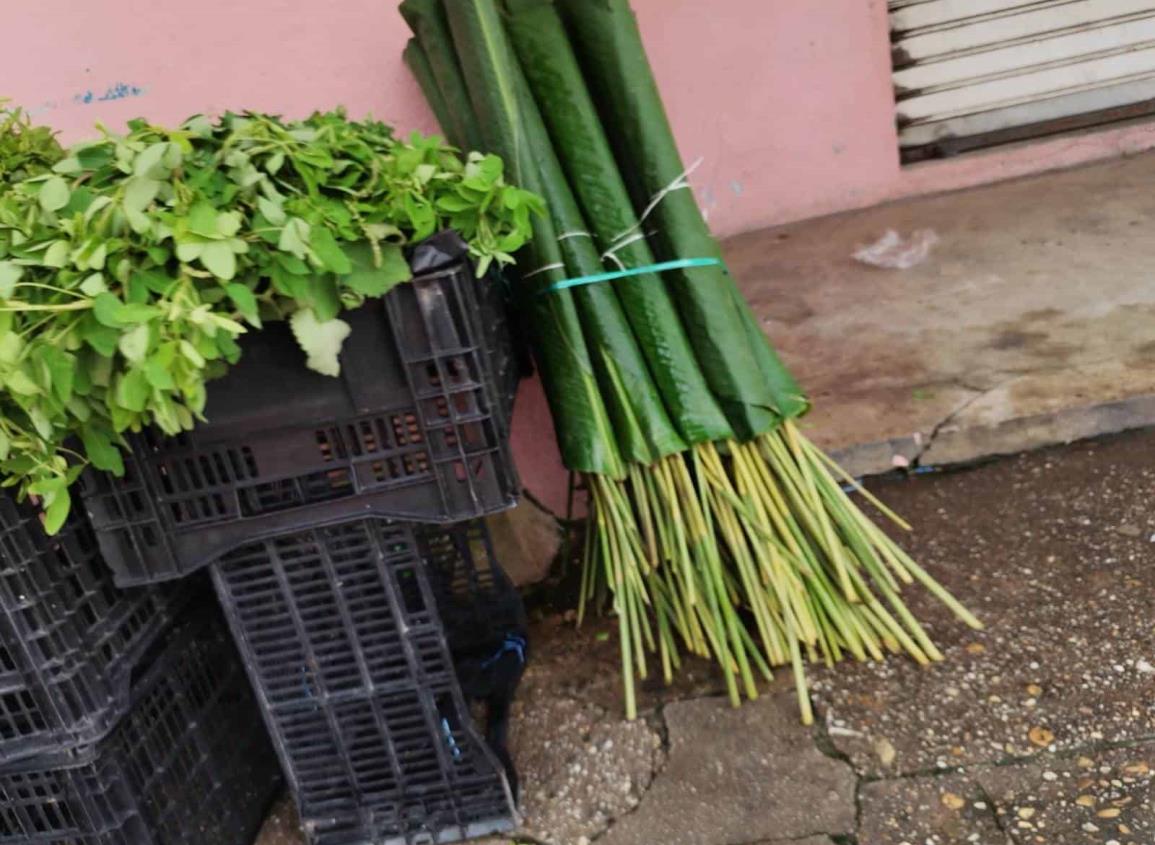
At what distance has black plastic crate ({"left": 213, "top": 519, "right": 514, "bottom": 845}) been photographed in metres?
1.56

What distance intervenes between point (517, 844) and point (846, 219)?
2682 millimetres

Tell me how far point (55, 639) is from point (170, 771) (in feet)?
1.13

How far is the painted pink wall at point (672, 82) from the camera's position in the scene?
7.16 ft

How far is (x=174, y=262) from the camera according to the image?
127 centimetres

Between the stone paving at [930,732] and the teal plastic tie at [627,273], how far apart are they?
80 centimetres

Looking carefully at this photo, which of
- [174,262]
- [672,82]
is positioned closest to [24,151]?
[174,262]

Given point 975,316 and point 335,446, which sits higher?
point 335,446

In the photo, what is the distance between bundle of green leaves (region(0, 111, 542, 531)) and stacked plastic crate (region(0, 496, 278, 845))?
6.9 inches

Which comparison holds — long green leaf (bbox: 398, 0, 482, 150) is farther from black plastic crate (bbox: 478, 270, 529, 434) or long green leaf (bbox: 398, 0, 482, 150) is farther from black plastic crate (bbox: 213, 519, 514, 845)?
black plastic crate (bbox: 213, 519, 514, 845)

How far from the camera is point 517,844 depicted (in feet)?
5.57

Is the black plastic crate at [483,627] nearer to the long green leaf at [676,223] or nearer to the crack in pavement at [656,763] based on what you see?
the crack in pavement at [656,763]

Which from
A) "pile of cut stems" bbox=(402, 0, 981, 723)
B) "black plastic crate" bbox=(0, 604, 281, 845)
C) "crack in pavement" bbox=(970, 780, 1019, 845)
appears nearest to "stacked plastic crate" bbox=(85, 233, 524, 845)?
"black plastic crate" bbox=(0, 604, 281, 845)

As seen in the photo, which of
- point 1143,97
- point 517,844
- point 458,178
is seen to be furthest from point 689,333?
point 1143,97

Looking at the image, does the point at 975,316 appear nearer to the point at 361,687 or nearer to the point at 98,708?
the point at 361,687
